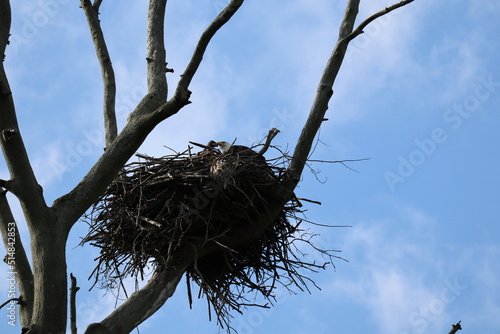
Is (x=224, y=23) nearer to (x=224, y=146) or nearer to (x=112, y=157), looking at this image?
(x=112, y=157)

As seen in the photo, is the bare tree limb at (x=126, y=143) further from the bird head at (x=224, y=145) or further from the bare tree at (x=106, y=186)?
the bird head at (x=224, y=145)

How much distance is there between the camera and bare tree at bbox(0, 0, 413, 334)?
409 centimetres

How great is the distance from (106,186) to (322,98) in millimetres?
1997

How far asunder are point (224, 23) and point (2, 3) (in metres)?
1.46

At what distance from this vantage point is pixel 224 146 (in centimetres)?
656

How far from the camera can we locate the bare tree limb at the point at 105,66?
247 inches

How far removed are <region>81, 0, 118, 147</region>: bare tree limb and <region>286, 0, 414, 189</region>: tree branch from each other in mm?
1619

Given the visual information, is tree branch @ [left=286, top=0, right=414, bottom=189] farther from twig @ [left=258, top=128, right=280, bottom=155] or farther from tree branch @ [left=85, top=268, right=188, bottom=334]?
tree branch @ [left=85, top=268, right=188, bottom=334]

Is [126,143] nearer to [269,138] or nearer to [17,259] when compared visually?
[17,259]

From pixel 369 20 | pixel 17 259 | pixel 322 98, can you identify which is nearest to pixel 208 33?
pixel 322 98

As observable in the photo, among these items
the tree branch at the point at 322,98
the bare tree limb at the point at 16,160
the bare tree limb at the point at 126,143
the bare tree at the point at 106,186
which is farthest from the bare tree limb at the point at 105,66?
the bare tree limb at the point at 16,160

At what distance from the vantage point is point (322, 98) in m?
5.73

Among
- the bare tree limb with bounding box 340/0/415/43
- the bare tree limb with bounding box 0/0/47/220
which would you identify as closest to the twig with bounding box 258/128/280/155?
the bare tree limb with bounding box 340/0/415/43

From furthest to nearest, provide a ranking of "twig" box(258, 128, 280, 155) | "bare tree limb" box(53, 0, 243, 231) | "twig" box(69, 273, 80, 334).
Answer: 1. "twig" box(258, 128, 280, 155)
2. "bare tree limb" box(53, 0, 243, 231)
3. "twig" box(69, 273, 80, 334)
